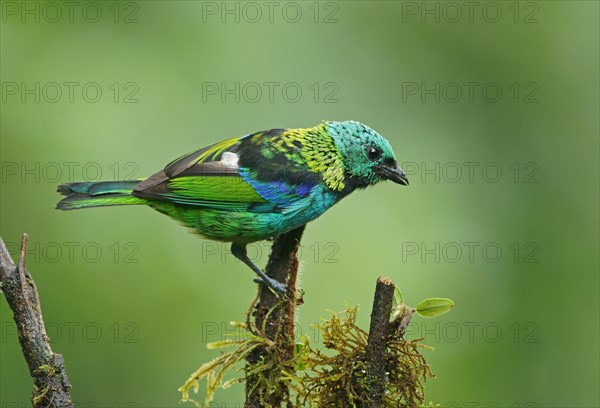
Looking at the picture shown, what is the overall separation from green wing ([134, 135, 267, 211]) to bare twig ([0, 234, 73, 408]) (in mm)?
1809

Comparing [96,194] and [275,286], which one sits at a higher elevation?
[96,194]

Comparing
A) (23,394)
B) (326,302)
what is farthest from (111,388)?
(326,302)

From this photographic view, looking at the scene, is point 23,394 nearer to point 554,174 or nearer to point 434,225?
point 434,225

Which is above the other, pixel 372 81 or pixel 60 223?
pixel 372 81

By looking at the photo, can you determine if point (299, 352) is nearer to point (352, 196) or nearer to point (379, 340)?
point (379, 340)

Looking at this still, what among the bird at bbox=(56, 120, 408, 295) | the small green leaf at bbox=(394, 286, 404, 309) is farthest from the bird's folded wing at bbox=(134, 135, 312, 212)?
the small green leaf at bbox=(394, 286, 404, 309)

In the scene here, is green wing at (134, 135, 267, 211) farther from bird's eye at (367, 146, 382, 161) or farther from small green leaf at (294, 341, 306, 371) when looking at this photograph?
small green leaf at (294, 341, 306, 371)

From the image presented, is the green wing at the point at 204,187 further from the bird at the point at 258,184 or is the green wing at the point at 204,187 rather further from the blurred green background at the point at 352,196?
the blurred green background at the point at 352,196

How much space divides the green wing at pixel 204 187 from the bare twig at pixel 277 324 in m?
0.93

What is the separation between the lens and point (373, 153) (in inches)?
182

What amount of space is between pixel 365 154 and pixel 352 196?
3.88 feet

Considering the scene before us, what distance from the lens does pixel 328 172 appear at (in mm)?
4617

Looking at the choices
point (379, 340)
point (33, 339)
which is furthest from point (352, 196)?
point (33, 339)

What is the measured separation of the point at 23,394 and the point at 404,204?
10.5 feet
